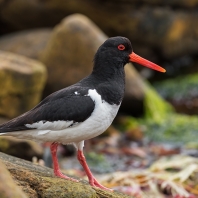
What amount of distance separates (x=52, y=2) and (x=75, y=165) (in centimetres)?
661

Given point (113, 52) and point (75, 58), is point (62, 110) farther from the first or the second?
point (75, 58)

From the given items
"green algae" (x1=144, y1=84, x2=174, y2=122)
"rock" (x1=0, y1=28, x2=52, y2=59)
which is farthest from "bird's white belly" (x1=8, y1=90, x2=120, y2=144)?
"rock" (x1=0, y1=28, x2=52, y2=59)

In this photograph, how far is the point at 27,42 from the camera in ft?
48.7

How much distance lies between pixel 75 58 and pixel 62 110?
6914 millimetres

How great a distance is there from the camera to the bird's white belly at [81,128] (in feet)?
18.0

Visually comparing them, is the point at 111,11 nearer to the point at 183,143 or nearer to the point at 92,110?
the point at 183,143

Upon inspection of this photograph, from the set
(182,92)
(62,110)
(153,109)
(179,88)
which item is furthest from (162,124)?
(62,110)

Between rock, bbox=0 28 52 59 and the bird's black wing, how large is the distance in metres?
8.26

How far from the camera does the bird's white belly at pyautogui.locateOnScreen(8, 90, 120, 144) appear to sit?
18.0ft

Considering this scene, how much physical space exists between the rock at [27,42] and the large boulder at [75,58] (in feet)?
4.46

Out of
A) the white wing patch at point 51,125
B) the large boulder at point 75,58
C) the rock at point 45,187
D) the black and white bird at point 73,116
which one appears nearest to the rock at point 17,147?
the black and white bird at point 73,116

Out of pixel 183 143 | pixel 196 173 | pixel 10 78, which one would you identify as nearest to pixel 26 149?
pixel 10 78

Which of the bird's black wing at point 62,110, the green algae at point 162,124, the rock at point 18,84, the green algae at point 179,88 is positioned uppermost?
the bird's black wing at point 62,110

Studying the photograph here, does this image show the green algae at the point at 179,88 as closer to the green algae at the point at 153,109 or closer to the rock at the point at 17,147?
the green algae at the point at 153,109
